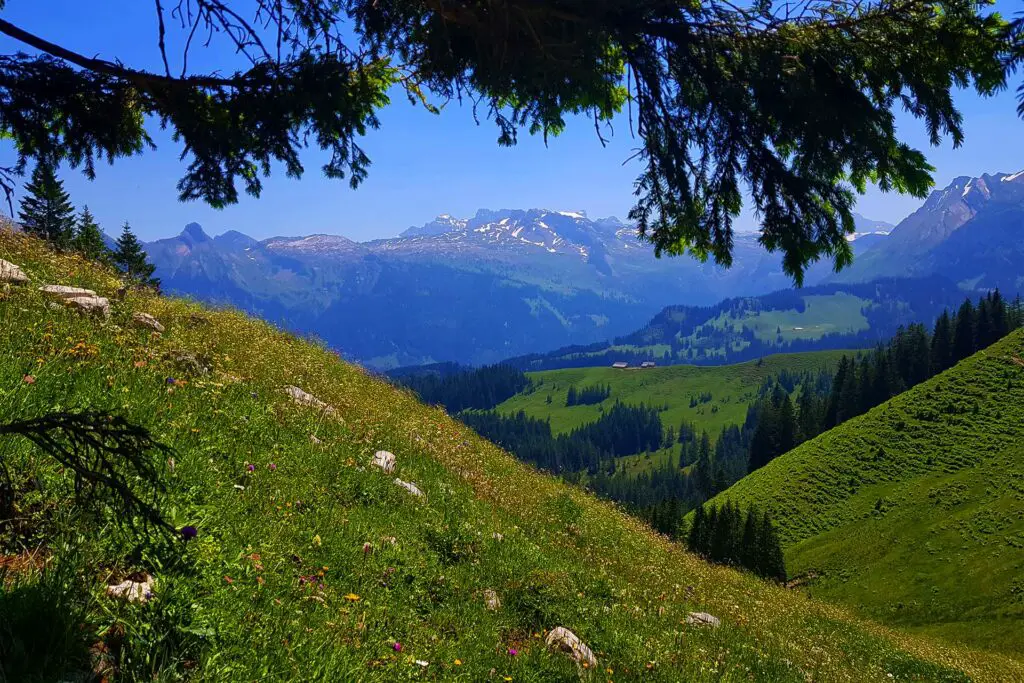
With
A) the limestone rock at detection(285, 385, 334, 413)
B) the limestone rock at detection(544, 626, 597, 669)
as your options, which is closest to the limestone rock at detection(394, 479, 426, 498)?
the limestone rock at detection(285, 385, 334, 413)

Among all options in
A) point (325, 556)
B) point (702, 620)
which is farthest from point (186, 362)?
point (702, 620)

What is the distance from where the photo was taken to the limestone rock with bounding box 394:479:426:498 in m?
9.10

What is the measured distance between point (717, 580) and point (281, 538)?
11989 millimetres

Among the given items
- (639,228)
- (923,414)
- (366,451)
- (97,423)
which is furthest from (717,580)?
(923,414)

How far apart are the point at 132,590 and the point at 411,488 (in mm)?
5732

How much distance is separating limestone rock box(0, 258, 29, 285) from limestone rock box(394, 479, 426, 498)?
720 centimetres

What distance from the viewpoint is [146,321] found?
423 inches

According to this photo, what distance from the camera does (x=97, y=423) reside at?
9.14 feet

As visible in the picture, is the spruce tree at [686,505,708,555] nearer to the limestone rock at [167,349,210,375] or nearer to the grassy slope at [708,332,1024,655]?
the grassy slope at [708,332,1024,655]

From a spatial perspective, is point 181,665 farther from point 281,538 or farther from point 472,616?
point 472,616

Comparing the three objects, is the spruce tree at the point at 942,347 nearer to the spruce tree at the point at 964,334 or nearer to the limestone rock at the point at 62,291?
the spruce tree at the point at 964,334

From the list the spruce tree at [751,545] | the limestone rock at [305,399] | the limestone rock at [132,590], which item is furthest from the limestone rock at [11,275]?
the spruce tree at [751,545]

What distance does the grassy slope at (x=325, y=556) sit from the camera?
12.4 ft

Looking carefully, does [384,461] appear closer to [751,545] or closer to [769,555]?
[751,545]
